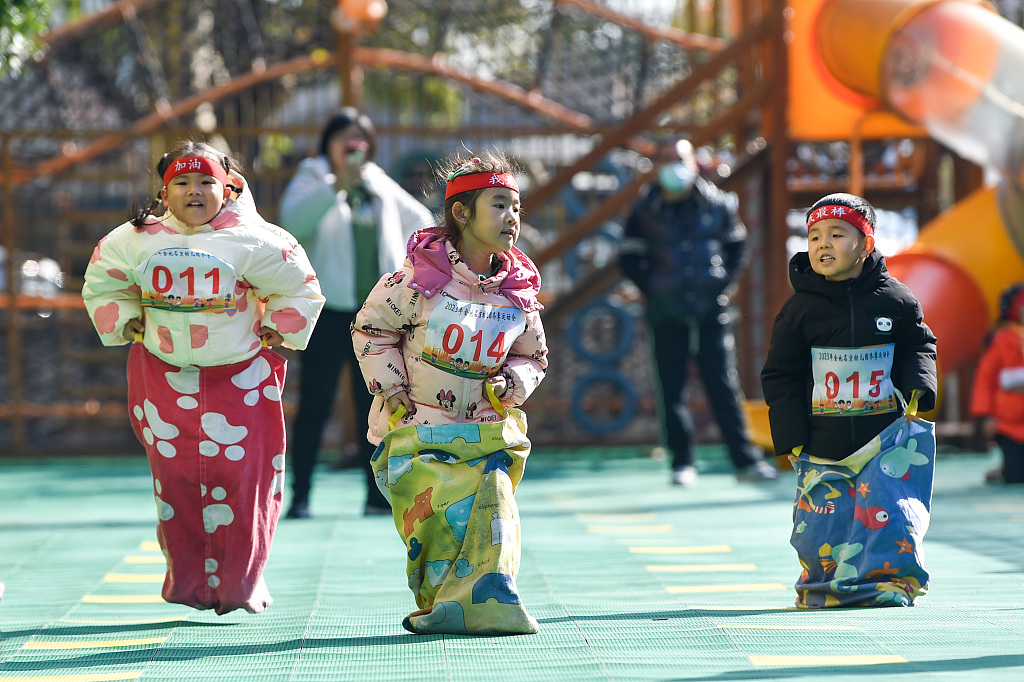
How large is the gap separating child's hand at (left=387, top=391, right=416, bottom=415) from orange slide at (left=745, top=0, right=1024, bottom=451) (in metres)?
5.22

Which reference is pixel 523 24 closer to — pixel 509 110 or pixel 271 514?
pixel 509 110

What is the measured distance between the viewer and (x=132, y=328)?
4.20 metres

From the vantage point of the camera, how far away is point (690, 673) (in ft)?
10.8

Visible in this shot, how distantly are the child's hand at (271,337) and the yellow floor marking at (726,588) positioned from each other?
160 centimetres

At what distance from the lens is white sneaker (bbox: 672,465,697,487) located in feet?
25.9

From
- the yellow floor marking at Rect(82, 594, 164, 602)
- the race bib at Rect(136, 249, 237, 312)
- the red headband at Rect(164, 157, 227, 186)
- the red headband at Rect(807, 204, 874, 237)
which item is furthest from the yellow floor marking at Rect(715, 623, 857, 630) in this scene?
the red headband at Rect(164, 157, 227, 186)

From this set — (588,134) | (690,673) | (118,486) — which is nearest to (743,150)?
(588,134)

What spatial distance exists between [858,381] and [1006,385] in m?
4.20

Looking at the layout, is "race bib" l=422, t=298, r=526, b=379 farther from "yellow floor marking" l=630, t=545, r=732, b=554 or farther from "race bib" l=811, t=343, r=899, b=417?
"yellow floor marking" l=630, t=545, r=732, b=554

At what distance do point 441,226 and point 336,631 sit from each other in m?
1.27

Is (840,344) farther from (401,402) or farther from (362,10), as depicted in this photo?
(362,10)

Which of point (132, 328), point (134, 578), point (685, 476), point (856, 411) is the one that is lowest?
point (685, 476)

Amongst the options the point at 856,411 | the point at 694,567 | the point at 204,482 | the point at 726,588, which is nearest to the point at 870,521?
the point at 856,411

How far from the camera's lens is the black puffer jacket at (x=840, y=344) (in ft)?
13.8
